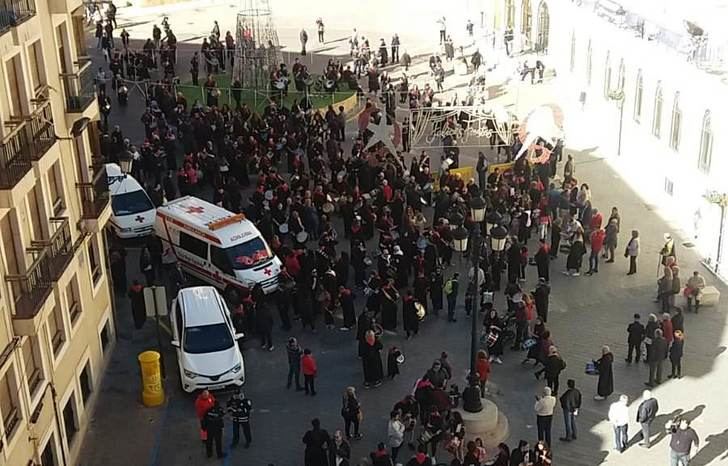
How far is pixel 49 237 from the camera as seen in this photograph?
18.4m

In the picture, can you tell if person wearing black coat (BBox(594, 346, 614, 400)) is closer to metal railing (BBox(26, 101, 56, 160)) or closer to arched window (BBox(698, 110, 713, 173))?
arched window (BBox(698, 110, 713, 173))

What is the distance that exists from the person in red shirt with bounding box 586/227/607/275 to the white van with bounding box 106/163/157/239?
12.5 meters

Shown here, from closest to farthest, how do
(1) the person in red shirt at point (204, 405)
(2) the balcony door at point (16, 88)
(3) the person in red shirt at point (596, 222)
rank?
(2) the balcony door at point (16, 88)
(1) the person in red shirt at point (204, 405)
(3) the person in red shirt at point (596, 222)

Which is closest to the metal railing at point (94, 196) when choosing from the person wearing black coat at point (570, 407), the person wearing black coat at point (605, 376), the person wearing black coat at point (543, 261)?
the person wearing black coat at point (570, 407)

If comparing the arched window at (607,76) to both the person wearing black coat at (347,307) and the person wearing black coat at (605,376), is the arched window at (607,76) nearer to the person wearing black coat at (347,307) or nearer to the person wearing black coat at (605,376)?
the person wearing black coat at (347,307)

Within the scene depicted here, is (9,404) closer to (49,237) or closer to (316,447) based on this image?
(49,237)

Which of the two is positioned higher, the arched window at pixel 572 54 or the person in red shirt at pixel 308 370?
the arched window at pixel 572 54

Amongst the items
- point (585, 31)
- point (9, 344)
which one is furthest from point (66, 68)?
point (585, 31)

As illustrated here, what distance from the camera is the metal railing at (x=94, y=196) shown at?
20.9 m

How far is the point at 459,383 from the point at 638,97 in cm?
1767

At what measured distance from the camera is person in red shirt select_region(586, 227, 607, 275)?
26078 millimetres

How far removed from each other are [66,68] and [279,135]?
47.1 feet

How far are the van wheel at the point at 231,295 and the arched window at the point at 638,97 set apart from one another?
1763 centimetres

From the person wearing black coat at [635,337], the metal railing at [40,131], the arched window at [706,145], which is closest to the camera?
the metal railing at [40,131]
